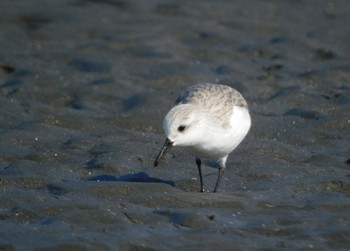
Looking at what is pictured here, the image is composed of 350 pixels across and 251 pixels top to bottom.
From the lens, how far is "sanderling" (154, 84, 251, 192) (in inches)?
335

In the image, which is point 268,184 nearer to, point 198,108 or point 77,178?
point 198,108

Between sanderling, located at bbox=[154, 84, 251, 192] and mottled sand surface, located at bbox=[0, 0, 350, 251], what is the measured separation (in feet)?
1.27

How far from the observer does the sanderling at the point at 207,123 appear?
27.9 feet

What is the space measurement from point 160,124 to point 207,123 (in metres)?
2.28

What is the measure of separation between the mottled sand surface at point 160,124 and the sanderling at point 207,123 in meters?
0.39

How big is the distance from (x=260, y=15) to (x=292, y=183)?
612 centimetres

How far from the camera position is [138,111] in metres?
11.3

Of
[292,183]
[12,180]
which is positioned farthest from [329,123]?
[12,180]

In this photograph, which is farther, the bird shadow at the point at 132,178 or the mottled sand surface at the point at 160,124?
the bird shadow at the point at 132,178

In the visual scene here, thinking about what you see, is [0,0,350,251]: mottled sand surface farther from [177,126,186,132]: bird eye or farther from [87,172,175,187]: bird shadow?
[177,126,186,132]: bird eye

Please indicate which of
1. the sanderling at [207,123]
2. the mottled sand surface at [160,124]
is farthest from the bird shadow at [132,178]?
the sanderling at [207,123]

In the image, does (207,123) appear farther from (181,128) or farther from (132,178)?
(132,178)

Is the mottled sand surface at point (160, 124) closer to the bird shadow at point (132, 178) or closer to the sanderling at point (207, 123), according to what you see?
the bird shadow at point (132, 178)

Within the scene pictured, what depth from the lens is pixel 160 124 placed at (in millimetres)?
10992
